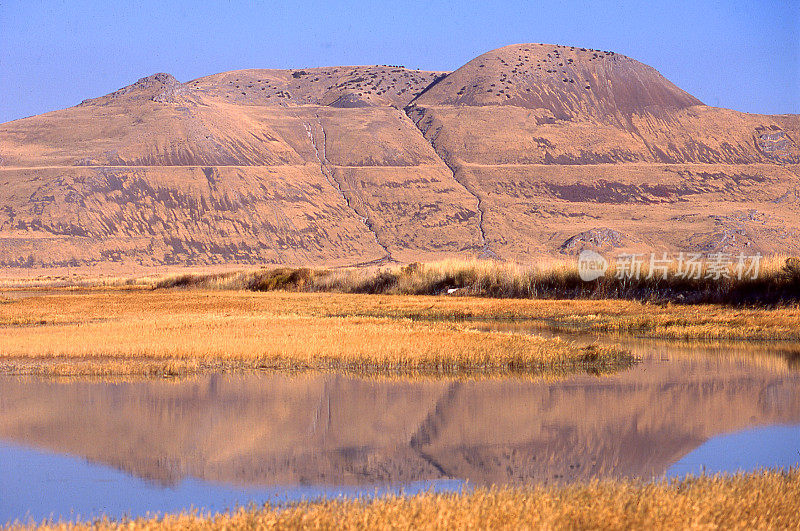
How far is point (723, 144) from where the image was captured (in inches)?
5541

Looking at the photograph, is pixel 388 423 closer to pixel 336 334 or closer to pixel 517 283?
pixel 336 334

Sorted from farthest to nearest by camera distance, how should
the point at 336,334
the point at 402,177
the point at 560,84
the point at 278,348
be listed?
the point at 560,84, the point at 402,177, the point at 336,334, the point at 278,348

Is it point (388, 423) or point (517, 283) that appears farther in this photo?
point (517, 283)

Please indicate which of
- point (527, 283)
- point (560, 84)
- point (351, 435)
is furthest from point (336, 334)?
point (560, 84)

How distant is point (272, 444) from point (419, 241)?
9514 cm

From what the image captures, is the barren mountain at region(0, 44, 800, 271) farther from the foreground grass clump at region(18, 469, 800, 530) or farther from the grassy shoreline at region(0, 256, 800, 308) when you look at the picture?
the foreground grass clump at region(18, 469, 800, 530)

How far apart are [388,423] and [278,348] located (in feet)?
24.8

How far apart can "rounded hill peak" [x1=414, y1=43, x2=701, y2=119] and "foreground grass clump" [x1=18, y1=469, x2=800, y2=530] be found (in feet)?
473

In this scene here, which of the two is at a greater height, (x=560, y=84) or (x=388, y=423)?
(x=560, y=84)

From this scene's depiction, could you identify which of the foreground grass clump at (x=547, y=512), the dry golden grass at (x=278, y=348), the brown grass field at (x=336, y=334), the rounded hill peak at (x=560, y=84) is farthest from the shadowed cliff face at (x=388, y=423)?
the rounded hill peak at (x=560, y=84)

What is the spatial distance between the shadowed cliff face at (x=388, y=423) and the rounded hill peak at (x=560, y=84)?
136248 mm

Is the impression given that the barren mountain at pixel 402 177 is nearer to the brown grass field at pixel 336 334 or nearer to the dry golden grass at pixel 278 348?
the brown grass field at pixel 336 334

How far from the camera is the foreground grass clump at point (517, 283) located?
36.2m

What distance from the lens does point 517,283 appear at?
4644 cm
